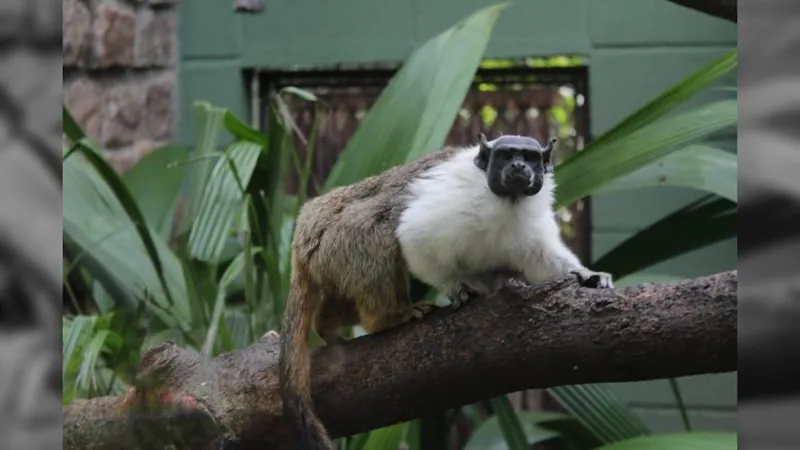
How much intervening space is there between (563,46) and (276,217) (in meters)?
0.59

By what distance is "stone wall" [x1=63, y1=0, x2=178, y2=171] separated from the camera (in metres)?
1.38

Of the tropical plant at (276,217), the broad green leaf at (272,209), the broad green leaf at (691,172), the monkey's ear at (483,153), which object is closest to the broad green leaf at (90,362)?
the tropical plant at (276,217)

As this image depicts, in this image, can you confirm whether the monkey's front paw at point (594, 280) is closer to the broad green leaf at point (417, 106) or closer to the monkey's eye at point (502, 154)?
the monkey's eye at point (502, 154)

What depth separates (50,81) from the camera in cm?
59

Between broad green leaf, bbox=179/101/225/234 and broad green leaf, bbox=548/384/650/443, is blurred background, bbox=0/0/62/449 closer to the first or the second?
broad green leaf, bbox=179/101/225/234

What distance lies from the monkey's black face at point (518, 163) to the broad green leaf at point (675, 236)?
317mm

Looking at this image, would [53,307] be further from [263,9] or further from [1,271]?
[263,9]

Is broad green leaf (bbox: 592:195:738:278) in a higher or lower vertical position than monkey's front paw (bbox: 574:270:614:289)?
higher

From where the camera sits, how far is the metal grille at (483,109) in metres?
1.01

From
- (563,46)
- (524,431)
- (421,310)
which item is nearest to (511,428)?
(524,431)

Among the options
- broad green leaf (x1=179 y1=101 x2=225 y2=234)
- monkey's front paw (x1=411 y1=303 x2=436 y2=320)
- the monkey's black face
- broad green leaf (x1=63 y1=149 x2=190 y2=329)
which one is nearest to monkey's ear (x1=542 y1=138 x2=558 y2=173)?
the monkey's black face

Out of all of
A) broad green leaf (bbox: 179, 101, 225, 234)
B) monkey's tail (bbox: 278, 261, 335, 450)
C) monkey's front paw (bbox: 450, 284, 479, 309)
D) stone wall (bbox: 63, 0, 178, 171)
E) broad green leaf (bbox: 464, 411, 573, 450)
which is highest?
stone wall (bbox: 63, 0, 178, 171)

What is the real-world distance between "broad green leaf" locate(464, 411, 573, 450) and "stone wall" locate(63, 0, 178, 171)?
0.66m

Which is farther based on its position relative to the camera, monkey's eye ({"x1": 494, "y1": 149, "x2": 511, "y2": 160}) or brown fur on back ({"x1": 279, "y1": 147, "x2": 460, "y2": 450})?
brown fur on back ({"x1": 279, "y1": 147, "x2": 460, "y2": 450})
